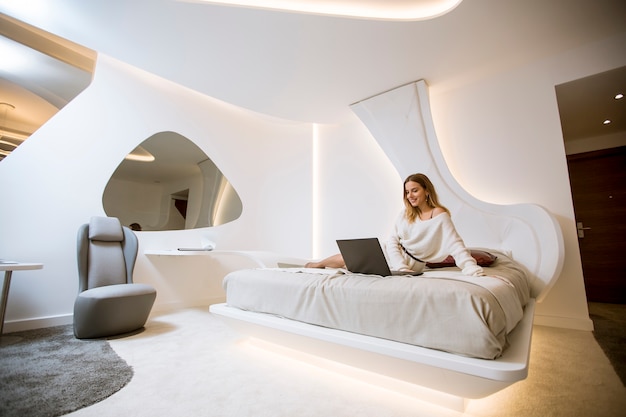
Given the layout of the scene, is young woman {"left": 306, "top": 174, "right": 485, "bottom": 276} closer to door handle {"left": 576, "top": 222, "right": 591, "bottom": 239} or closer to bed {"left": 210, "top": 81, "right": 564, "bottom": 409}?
bed {"left": 210, "top": 81, "right": 564, "bottom": 409}

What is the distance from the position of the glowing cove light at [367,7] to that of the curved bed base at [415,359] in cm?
244

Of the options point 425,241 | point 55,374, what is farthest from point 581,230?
point 55,374

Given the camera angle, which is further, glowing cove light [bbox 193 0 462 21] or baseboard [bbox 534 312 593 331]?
baseboard [bbox 534 312 593 331]

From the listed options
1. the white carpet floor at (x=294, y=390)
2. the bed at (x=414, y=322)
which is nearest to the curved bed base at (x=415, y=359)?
the bed at (x=414, y=322)

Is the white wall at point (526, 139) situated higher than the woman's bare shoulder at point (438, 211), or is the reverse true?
the white wall at point (526, 139)

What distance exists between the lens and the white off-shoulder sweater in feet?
5.51

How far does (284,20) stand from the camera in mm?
2371

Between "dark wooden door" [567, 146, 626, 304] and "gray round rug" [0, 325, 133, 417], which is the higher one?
"dark wooden door" [567, 146, 626, 304]

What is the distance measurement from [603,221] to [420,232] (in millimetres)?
3521

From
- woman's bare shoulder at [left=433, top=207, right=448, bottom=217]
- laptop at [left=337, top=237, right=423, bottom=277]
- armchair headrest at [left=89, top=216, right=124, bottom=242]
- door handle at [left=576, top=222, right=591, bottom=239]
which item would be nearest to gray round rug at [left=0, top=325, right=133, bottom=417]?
armchair headrest at [left=89, top=216, right=124, bottom=242]


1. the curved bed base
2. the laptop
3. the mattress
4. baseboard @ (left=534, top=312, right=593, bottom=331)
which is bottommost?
baseboard @ (left=534, top=312, right=593, bottom=331)

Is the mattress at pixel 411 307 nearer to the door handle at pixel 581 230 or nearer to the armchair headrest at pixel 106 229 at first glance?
the armchair headrest at pixel 106 229

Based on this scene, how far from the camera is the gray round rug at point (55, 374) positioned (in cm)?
118

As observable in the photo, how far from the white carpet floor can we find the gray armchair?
1.04ft
